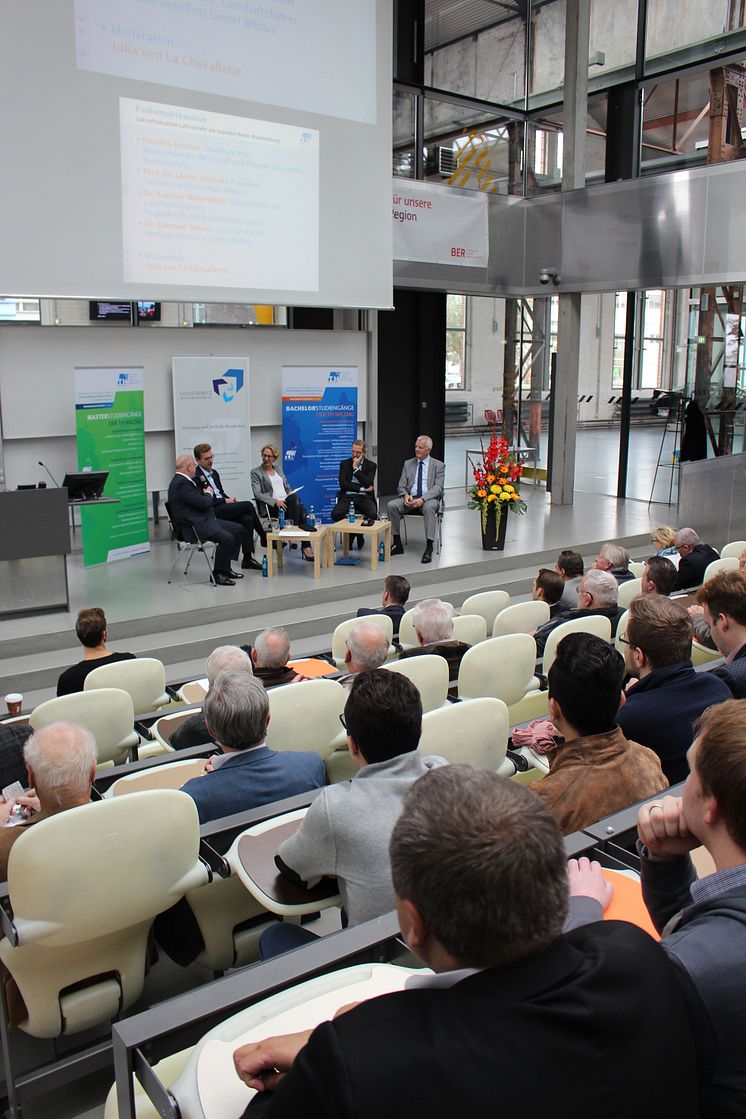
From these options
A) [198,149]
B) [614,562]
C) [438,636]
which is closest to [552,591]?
[614,562]

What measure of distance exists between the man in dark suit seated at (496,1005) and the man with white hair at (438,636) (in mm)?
3092

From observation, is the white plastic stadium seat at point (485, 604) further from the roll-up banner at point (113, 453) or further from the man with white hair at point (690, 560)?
the roll-up banner at point (113, 453)

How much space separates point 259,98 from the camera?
288 inches

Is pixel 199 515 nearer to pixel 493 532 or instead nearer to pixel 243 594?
pixel 243 594

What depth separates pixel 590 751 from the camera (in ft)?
7.78

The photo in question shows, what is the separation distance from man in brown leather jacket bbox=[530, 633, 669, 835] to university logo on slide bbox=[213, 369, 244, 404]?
743 centimetres

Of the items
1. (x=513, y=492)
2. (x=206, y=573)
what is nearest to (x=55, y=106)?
(x=206, y=573)

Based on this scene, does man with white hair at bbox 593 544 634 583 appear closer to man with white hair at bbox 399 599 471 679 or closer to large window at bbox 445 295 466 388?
man with white hair at bbox 399 599 471 679

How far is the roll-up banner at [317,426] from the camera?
976 centimetres

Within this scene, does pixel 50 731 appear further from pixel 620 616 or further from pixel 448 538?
pixel 448 538

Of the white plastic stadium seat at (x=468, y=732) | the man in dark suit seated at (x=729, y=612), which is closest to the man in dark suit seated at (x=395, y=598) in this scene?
the man in dark suit seated at (x=729, y=612)

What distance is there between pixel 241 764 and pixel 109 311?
10710mm

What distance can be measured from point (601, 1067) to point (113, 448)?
316 inches

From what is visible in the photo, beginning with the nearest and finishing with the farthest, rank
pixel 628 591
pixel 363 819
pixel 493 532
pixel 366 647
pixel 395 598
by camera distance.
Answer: pixel 363 819
pixel 366 647
pixel 395 598
pixel 628 591
pixel 493 532
